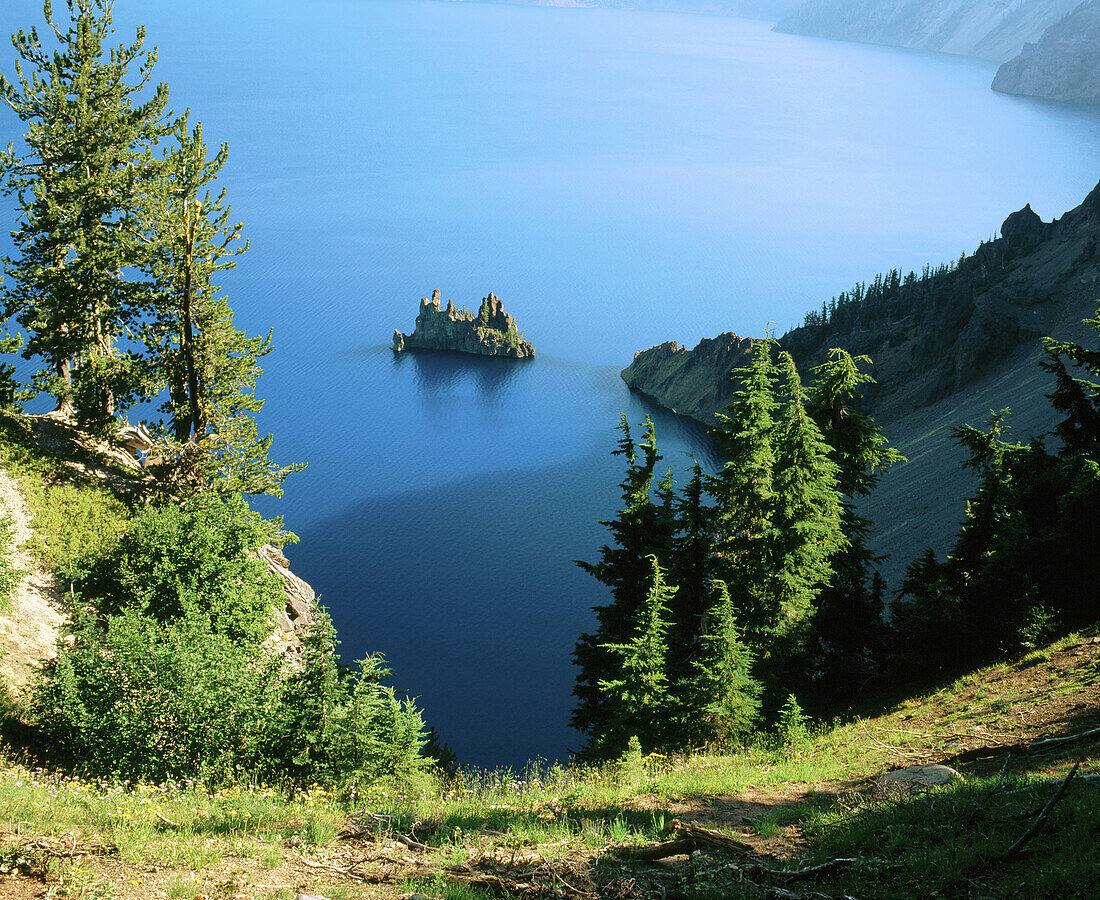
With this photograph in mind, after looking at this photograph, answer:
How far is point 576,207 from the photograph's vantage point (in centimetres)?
14038

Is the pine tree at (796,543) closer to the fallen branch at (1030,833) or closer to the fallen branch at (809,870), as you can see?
the fallen branch at (809,870)

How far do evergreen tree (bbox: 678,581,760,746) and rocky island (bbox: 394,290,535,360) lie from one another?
7775cm

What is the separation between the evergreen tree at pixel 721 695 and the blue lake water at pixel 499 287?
630 inches

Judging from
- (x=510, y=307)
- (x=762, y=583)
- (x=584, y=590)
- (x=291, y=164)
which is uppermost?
(x=291, y=164)

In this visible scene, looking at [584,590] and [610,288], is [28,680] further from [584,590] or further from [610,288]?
[610,288]

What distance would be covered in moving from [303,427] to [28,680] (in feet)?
181

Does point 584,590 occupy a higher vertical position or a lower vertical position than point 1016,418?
lower

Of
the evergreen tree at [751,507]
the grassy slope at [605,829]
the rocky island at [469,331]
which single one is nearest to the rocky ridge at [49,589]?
the grassy slope at [605,829]

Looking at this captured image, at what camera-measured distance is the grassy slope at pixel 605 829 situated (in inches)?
390

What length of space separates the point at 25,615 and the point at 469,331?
3100 inches

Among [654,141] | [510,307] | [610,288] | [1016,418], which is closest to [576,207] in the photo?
[610,288]

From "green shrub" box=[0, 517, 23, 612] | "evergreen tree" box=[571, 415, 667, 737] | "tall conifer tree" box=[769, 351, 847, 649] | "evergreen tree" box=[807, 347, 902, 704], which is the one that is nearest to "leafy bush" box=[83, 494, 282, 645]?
"green shrub" box=[0, 517, 23, 612]

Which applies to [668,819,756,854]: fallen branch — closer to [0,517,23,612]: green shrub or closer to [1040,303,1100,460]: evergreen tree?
[0,517,23,612]: green shrub

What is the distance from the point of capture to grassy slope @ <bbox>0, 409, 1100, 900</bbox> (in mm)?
9906
